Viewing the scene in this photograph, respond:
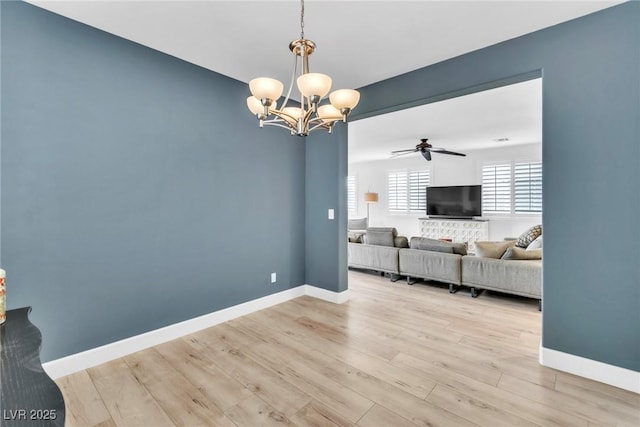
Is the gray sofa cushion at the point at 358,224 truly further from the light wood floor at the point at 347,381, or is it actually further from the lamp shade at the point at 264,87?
the lamp shade at the point at 264,87

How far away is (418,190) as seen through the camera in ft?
27.7

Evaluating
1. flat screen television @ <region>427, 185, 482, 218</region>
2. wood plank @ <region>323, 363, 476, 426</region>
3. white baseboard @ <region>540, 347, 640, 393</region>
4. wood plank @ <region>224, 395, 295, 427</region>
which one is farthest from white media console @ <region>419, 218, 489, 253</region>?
wood plank @ <region>224, 395, 295, 427</region>

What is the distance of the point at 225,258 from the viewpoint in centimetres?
324

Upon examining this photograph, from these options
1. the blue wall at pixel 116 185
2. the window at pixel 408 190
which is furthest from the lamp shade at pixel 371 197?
the blue wall at pixel 116 185

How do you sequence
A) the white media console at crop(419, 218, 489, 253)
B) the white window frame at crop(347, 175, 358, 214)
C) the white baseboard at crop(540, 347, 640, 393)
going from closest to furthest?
the white baseboard at crop(540, 347, 640, 393), the white media console at crop(419, 218, 489, 253), the white window frame at crop(347, 175, 358, 214)

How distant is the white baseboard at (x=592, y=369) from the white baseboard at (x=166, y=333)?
7.09ft

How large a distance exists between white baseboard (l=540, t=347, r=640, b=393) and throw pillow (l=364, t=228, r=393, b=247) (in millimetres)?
2625

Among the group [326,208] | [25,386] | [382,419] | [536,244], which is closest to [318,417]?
[382,419]

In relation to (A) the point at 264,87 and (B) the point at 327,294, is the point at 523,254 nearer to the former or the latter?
(B) the point at 327,294

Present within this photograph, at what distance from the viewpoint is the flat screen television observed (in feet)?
24.3

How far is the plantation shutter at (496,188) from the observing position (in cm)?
707

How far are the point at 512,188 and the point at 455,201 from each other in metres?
1.27

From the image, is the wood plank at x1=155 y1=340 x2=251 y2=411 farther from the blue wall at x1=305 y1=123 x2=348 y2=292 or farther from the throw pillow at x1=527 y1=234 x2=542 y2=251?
the throw pillow at x1=527 y1=234 x2=542 y2=251

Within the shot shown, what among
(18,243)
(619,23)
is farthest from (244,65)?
(619,23)
